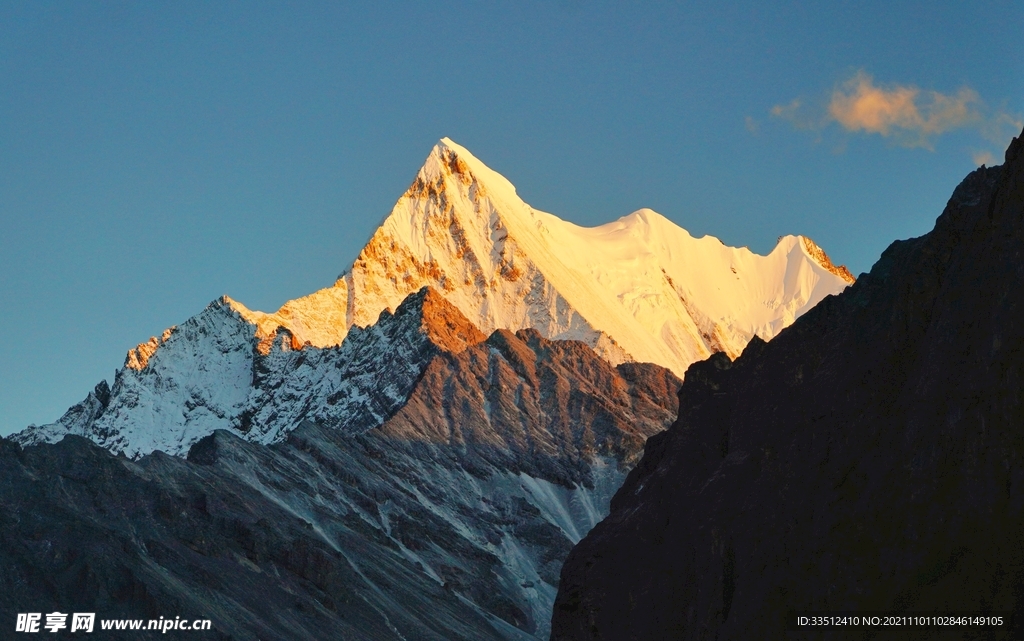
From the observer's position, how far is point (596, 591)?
318 feet

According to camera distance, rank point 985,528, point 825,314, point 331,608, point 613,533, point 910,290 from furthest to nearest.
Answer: point 331,608 < point 613,533 < point 825,314 < point 910,290 < point 985,528

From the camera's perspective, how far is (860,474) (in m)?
72.7

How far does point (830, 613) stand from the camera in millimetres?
69188

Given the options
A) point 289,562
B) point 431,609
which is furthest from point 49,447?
point 431,609

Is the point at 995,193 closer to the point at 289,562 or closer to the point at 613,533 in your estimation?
the point at 613,533

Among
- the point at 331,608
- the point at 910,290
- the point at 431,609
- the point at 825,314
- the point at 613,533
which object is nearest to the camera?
the point at 910,290

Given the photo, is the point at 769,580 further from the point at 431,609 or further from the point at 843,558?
the point at 431,609

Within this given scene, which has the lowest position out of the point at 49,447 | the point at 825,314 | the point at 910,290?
the point at 910,290

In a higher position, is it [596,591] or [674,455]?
[674,455]

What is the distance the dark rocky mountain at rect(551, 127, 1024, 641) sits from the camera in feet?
209

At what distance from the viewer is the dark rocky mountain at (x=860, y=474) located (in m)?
63.7

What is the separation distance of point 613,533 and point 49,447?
9684 cm

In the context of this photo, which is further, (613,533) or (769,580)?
(613,533)

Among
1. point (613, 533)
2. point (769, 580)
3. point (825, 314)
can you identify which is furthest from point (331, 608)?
point (769, 580)
